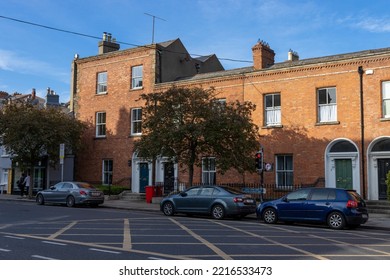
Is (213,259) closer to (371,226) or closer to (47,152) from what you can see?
(371,226)

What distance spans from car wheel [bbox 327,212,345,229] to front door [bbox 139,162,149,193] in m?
16.5

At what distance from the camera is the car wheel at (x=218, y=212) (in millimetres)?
18177

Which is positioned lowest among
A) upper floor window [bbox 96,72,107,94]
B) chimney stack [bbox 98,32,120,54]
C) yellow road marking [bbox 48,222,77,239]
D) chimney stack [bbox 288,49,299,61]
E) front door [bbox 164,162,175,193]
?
yellow road marking [bbox 48,222,77,239]

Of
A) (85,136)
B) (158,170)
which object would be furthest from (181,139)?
(85,136)

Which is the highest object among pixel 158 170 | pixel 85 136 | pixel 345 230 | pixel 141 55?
pixel 141 55

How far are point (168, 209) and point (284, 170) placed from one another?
8.20 meters

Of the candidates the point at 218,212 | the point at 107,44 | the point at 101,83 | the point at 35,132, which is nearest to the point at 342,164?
the point at 218,212

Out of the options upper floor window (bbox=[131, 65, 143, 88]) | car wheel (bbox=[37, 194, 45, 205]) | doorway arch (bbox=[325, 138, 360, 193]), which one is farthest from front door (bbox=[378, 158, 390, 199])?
car wheel (bbox=[37, 194, 45, 205])

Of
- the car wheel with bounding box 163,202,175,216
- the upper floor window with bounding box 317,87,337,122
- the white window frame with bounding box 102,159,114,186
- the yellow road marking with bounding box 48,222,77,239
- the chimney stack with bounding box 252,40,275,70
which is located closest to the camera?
the yellow road marking with bounding box 48,222,77,239

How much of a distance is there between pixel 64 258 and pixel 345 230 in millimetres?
10216

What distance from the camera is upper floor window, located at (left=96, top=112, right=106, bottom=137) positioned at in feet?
109

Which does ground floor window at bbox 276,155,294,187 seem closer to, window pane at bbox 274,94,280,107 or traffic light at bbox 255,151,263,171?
window pane at bbox 274,94,280,107

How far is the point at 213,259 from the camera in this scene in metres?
8.81

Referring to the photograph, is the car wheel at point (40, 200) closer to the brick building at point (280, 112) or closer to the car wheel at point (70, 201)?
the car wheel at point (70, 201)
